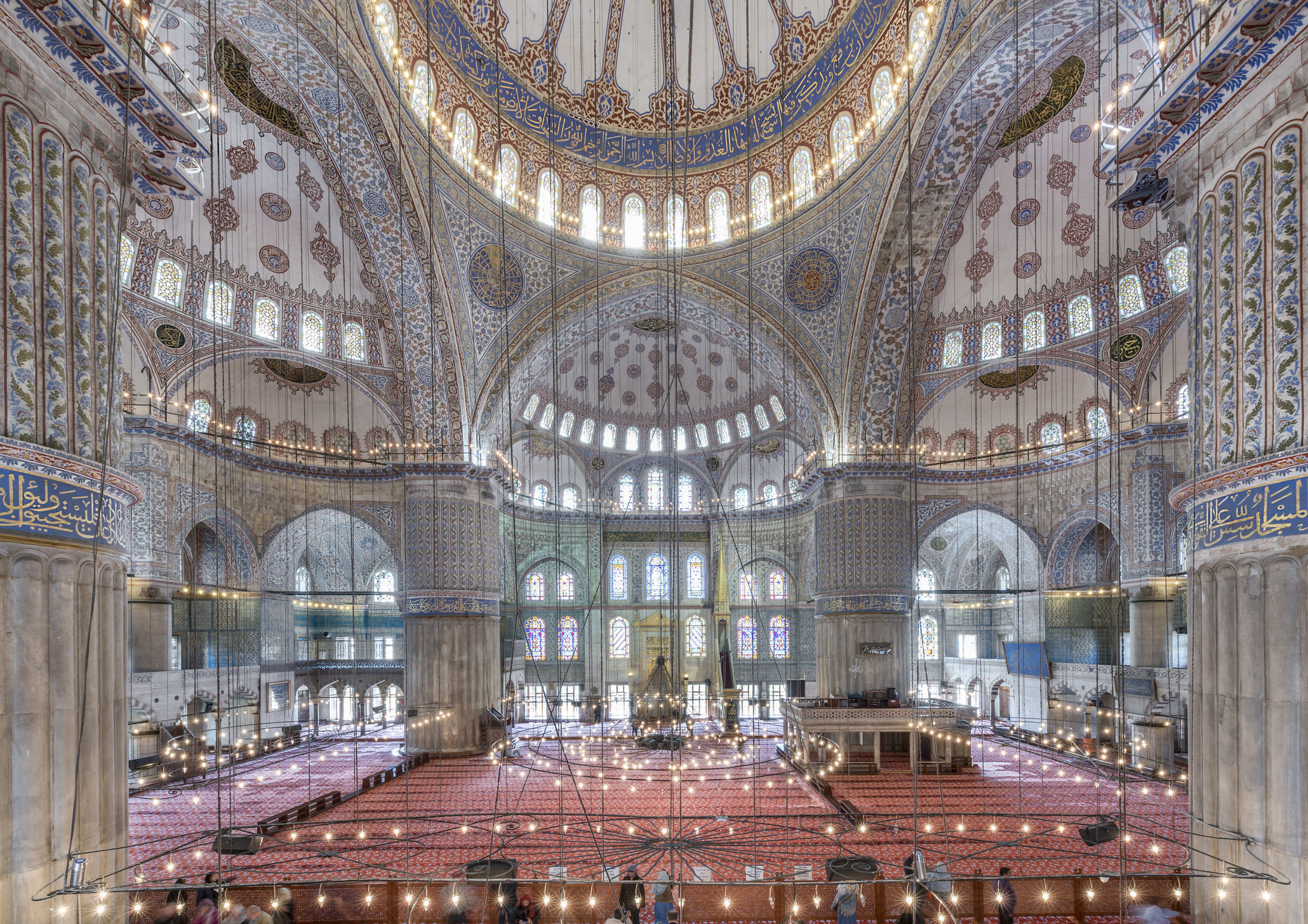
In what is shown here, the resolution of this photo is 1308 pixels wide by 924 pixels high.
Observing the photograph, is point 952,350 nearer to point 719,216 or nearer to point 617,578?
point 719,216

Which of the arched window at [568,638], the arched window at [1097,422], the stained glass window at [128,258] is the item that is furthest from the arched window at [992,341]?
the stained glass window at [128,258]

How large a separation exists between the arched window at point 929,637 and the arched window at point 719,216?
13919 mm

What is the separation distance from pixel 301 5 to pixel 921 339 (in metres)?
13.2

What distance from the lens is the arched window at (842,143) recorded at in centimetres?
1599

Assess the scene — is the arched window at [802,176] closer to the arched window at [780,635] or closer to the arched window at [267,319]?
the arched window at [267,319]

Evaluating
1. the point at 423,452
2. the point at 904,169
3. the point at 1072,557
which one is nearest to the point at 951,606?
the point at 1072,557

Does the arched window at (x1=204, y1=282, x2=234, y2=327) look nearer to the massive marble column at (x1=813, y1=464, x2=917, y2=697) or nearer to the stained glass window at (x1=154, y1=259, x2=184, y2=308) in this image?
the stained glass window at (x1=154, y1=259, x2=184, y2=308)

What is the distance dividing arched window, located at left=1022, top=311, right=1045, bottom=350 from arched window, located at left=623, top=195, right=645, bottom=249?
8.55m

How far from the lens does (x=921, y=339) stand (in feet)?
59.7

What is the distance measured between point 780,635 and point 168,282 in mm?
19449

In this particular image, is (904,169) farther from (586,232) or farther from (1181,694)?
(1181,694)

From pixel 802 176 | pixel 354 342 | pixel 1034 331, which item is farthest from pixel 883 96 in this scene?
pixel 354 342

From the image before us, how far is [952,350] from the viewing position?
18.7 metres

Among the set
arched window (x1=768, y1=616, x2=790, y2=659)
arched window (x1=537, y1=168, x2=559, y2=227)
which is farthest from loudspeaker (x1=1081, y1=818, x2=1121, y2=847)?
arched window (x1=768, y1=616, x2=790, y2=659)
